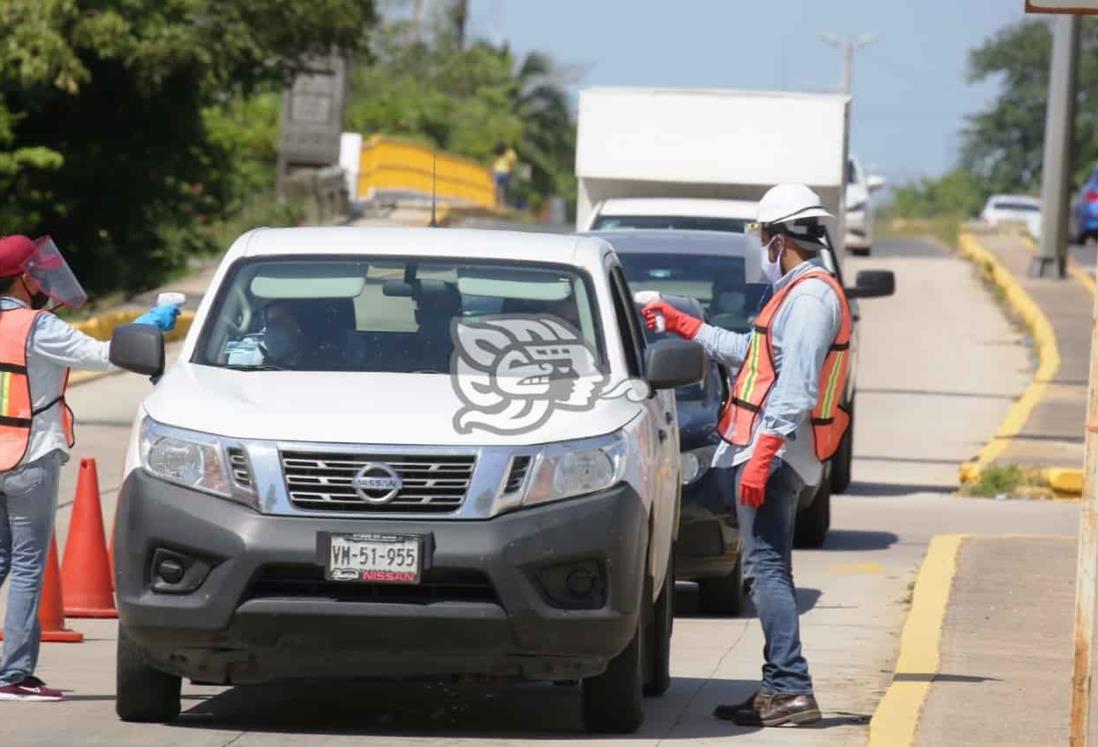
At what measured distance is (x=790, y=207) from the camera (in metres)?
8.26

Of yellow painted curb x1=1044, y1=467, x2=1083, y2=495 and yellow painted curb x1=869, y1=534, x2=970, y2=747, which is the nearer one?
yellow painted curb x1=869, y1=534, x2=970, y2=747

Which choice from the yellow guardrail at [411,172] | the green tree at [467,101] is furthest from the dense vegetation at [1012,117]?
the yellow guardrail at [411,172]

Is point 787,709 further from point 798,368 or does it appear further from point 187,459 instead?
point 187,459

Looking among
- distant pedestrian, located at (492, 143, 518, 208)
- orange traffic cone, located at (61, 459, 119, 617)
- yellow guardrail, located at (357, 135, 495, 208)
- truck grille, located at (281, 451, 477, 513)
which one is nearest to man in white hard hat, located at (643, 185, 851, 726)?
truck grille, located at (281, 451, 477, 513)

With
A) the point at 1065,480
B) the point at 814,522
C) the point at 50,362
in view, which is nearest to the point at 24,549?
the point at 50,362

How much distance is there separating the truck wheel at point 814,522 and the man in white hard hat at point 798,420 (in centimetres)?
578

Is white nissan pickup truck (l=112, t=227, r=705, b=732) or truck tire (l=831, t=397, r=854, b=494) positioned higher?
white nissan pickup truck (l=112, t=227, r=705, b=732)

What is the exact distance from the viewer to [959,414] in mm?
23859

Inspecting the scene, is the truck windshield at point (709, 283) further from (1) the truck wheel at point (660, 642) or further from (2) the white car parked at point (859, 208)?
(2) the white car parked at point (859, 208)

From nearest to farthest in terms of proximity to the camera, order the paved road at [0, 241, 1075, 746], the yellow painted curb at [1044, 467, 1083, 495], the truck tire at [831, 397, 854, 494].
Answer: the paved road at [0, 241, 1075, 746] < the truck tire at [831, 397, 854, 494] < the yellow painted curb at [1044, 467, 1083, 495]

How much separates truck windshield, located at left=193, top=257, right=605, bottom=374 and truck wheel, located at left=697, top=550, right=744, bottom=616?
314 cm

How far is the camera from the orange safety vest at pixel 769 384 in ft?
27.1

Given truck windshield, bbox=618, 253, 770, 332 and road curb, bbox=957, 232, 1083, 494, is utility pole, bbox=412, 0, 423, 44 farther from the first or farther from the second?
truck windshield, bbox=618, 253, 770, 332

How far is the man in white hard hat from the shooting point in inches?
321
